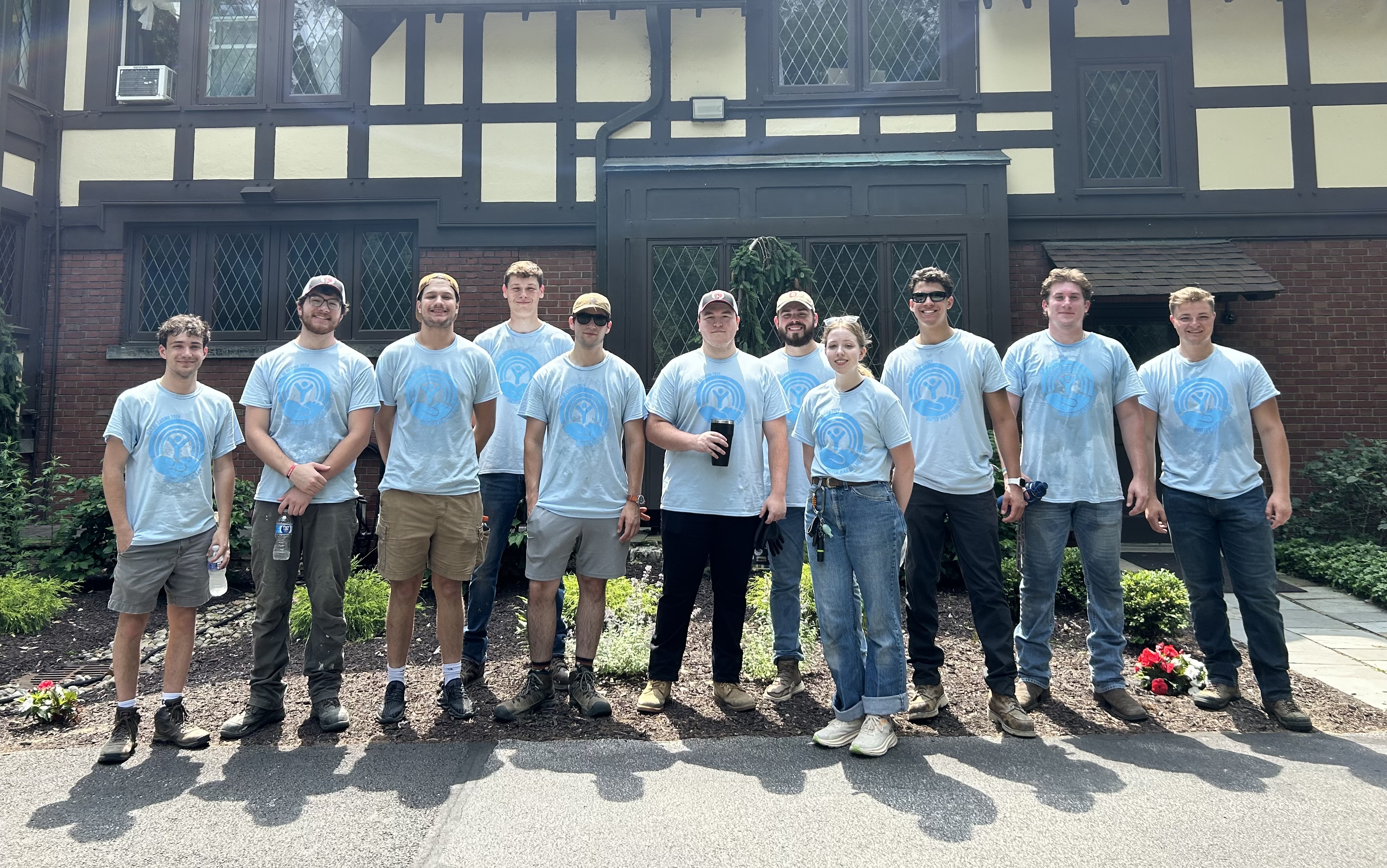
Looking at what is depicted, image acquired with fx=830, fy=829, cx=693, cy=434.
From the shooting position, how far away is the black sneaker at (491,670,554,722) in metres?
3.79

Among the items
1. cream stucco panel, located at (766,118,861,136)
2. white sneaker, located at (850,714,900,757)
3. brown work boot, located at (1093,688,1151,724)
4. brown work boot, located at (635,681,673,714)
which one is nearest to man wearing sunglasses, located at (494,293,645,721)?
brown work boot, located at (635,681,673,714)

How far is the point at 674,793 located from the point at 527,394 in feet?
6.23

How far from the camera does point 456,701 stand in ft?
12.6

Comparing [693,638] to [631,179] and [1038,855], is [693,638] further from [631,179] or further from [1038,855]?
[631,179]

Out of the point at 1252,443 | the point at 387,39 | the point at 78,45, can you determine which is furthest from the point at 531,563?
the point at 78,45

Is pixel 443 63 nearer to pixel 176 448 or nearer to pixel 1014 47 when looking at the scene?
pixel 1014 47

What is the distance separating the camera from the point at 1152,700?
13.4ft

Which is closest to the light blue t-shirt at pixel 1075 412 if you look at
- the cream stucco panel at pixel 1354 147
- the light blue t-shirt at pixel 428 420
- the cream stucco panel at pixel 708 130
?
the light blue t-shirt at pixel 428 420

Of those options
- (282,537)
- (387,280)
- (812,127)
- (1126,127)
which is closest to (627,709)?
(282,537)

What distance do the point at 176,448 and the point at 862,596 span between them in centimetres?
308

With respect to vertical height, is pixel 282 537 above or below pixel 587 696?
above

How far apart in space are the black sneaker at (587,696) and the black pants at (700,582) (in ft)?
0.94

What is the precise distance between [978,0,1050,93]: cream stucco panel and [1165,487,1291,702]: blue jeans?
609 cm

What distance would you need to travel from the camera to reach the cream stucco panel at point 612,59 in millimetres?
Result: 8781
